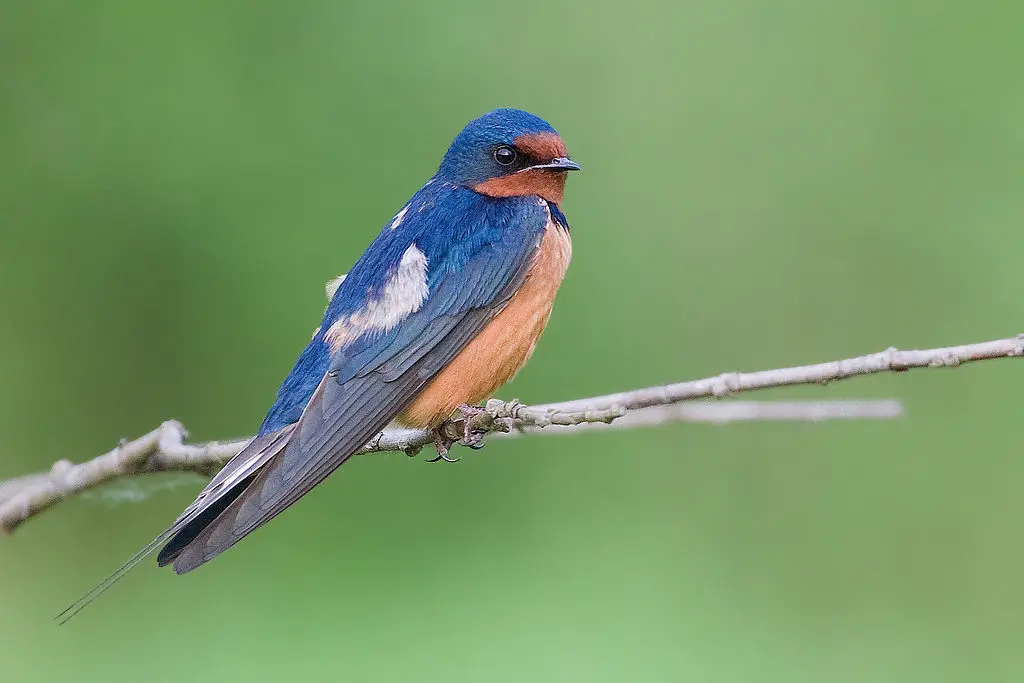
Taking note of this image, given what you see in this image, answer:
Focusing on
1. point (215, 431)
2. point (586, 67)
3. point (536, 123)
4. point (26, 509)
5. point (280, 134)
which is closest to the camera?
point (26, 509)

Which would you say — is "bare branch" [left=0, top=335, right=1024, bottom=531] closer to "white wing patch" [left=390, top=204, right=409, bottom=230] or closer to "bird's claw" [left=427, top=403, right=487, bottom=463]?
"bird's claw" [left=427, top=403, right=487, bottom=463]

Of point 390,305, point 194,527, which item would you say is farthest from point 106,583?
point 390,305

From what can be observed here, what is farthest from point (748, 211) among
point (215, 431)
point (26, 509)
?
point (26, 509)

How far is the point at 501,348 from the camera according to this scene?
2.46m

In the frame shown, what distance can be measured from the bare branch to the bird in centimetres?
29

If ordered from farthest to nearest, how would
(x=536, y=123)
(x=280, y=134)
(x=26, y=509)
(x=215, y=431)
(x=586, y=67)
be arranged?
(x=586, y=67)
(x=280, y=134)
(x=215, y=431)
(x=536, y=123)
(x=26, y=509)

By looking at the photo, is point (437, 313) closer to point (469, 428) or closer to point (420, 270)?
point (420, 270)

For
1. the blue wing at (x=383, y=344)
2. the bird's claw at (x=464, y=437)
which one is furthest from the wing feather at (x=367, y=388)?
the bird's claw at (x=464, y=437)

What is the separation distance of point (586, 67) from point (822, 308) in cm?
136

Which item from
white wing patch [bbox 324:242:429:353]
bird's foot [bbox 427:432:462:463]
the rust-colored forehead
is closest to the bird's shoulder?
white wing patch [bbox 324:242:429:353]

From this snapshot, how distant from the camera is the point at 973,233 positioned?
15.0ft

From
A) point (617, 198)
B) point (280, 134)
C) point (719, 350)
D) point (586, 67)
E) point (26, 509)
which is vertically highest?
point (586, 67)

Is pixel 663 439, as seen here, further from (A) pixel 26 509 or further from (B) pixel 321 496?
(A) pixel 26 509

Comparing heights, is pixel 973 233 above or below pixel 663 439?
above
